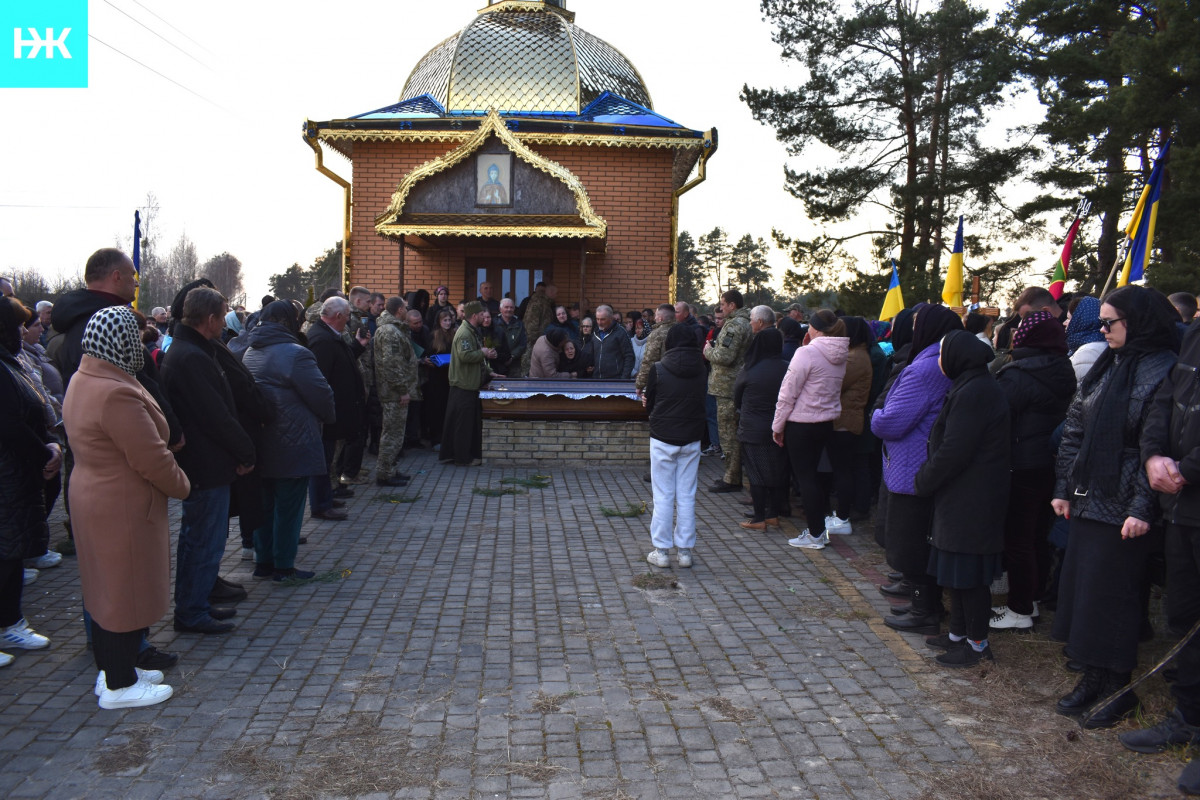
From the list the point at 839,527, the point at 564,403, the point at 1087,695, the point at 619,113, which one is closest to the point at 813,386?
the point at 839,527

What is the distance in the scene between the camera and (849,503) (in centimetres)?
786

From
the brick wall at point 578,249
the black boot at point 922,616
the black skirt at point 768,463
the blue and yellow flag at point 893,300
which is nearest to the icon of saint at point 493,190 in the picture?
the brick wall at point 578,249

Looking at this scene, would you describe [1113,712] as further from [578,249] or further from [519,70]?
[519,70]

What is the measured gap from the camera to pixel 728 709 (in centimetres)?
420

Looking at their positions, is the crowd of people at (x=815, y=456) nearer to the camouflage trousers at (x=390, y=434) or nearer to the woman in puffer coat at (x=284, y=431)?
the woman in puffer coat at (x=284, y=431)

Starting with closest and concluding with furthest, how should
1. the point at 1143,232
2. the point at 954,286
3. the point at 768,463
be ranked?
the point at 768,463 < the point at 1143,232 < the point at 954,286

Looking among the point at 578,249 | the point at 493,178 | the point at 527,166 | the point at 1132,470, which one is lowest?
the point at 1132,470

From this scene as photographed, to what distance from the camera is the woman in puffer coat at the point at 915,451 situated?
519 centimetres

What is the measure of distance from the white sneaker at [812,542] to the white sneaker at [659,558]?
1.29m

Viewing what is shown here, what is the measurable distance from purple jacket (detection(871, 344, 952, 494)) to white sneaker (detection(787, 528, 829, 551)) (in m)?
2.11

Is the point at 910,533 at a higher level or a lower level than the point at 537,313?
lower

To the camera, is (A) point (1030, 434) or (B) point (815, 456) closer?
(A) point (1030, 434)

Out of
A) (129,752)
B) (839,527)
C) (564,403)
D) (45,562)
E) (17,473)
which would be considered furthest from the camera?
(564,403)

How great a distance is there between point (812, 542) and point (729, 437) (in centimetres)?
235
